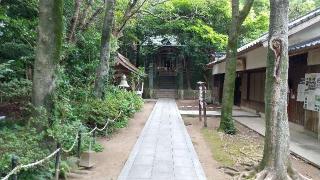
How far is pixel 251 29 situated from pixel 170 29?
8.01 metres

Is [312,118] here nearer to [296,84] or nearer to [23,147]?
[296,84]

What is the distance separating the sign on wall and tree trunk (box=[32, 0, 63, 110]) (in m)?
9.42

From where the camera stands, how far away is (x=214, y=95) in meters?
35.3

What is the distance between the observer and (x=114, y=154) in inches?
419

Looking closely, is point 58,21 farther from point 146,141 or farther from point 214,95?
point 214,95

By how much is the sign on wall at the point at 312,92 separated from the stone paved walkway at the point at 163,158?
14.9ft

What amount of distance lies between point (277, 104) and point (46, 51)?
4.71 m

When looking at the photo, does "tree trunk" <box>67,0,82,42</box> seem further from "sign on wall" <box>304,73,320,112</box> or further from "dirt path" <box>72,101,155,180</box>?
"sign on wall" <box>304,73,320,112</box>

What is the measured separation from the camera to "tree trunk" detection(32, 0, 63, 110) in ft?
25.2

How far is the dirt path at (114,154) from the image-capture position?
839 centimetres

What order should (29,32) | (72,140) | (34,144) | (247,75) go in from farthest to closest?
(247,75) → (29,32) → (72,140) → (34,144)

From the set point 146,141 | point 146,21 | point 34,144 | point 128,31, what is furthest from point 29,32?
point 146,21

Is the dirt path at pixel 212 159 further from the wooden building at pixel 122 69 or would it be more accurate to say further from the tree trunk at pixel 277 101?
the wooden building at pixel 122 69

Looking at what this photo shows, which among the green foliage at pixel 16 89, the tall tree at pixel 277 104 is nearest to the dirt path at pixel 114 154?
the green foliage at pixel 16 89
